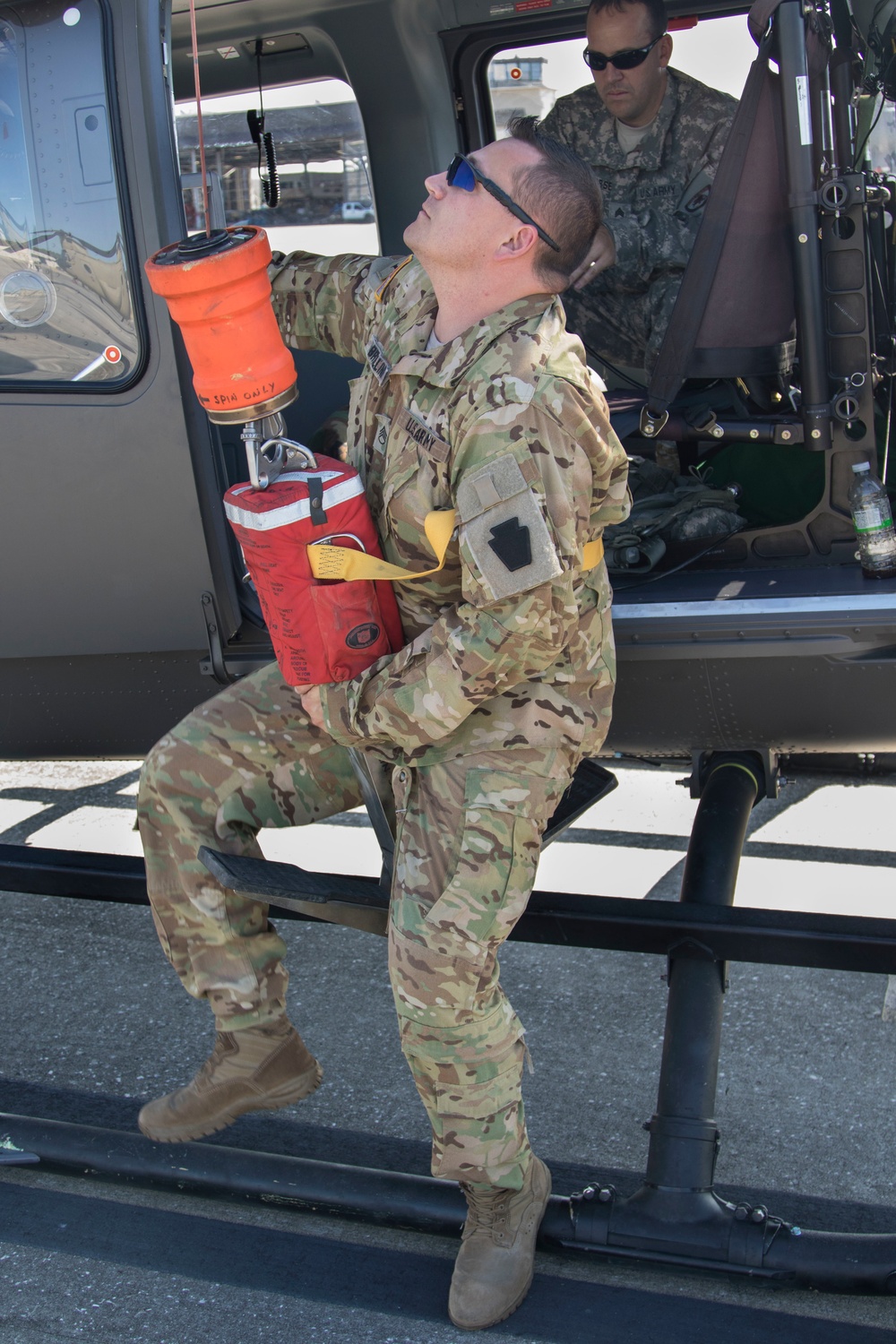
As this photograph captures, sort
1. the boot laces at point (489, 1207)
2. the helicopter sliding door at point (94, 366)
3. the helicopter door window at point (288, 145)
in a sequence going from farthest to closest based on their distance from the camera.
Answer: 1. the helicopter door window at point (288, 145)
2. the helicopter sliding door at point (94, 366)
3. the boot laces at point (489, 1207)

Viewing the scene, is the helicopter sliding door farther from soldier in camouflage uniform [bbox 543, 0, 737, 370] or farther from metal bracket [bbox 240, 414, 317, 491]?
soldier in camouflage uniform [bbox 543, 0, 737, 370]

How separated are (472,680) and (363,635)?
22 centimetres

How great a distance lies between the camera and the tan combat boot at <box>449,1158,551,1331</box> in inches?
78.4

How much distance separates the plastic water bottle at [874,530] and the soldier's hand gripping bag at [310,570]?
879 mm

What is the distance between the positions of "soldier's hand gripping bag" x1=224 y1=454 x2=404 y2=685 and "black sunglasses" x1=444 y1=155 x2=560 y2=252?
0.46 m

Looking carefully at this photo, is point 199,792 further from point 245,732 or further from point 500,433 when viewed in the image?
point 500,433

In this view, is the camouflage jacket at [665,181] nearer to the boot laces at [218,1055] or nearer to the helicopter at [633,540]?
the helicopter at [633,540]

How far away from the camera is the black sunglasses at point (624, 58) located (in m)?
3.05

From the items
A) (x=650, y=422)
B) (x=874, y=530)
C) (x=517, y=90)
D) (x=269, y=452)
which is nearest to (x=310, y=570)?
(x=269, y=452)

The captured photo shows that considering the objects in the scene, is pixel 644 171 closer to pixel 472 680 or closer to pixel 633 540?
pixel 633 540

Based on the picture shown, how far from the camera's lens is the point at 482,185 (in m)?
1.94

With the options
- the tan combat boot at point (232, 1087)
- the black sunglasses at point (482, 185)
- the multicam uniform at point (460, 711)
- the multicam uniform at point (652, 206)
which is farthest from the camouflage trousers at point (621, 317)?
the tan combat boot at point (232, 1087)

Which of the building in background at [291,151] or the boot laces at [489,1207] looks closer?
the boot laces at [489,1207]

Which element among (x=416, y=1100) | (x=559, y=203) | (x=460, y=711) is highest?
(x=559, y=203)
